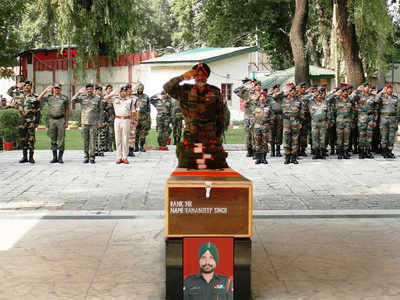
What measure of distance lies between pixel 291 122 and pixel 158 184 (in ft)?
15.2

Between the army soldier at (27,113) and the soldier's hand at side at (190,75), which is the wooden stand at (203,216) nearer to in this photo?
the soldier's hand at side at (190,75)

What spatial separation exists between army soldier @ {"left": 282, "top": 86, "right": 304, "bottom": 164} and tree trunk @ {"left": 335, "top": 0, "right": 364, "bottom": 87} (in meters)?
5.48

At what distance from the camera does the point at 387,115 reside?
51.0ft

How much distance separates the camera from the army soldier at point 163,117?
18594 millimetres

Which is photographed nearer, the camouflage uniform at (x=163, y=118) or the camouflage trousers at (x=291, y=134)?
the camouflage trousers at (x=291, y=134)

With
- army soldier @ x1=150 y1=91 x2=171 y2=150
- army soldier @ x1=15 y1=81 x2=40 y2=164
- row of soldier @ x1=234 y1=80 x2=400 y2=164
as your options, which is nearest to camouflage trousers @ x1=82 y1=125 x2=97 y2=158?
army soldier @ x1=15 y1=81 x2=40 y2=164

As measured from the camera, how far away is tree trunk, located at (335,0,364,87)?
19.6m

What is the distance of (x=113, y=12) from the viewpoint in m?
33.6

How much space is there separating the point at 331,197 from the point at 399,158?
6.84 meters

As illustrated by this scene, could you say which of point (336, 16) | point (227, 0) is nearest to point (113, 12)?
point (227, 0)

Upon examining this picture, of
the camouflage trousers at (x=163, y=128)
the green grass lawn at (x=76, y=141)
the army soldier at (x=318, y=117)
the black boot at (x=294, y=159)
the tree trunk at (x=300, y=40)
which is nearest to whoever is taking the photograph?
the black boot at (x=294, y=159)

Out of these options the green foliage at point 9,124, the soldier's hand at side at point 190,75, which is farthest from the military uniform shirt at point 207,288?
the green foliage at point 9,124

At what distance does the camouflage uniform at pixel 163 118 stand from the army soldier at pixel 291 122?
489cm

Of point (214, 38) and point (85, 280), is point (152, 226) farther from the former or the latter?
point (214, 38)
